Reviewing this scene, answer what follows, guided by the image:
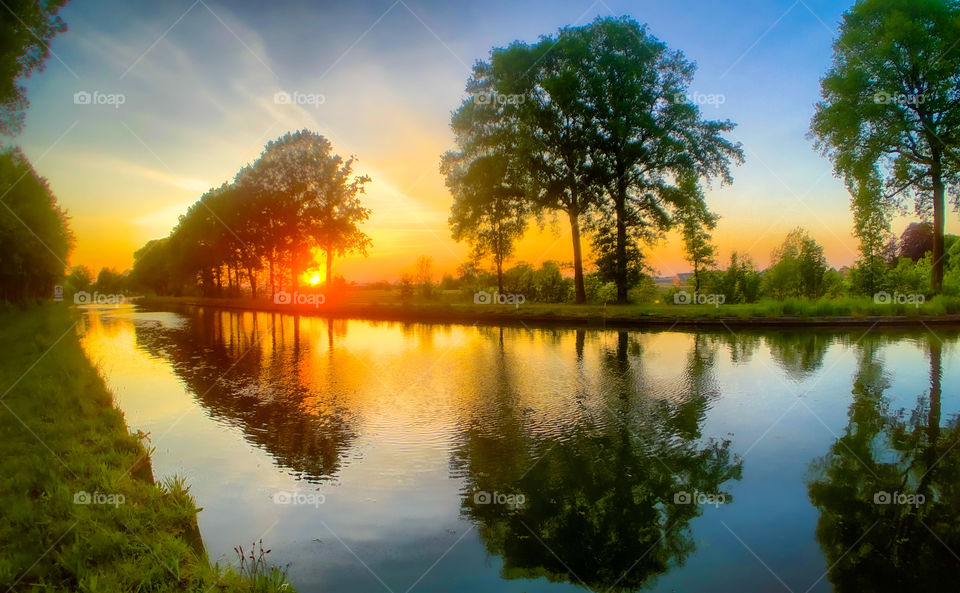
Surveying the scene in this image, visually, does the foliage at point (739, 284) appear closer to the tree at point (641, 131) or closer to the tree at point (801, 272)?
the tree at point (801, 272)

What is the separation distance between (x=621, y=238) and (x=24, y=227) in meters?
A: 39.6

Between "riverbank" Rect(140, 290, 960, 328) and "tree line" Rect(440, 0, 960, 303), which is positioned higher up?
"tree line" Rect(440, 0, 960, 303)

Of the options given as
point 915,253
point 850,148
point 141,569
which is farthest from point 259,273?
point 915,253

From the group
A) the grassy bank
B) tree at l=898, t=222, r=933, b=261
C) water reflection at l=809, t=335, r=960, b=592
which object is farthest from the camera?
tree at l=898, t=222, r=933, b=261

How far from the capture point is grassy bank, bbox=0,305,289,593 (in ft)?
11.9

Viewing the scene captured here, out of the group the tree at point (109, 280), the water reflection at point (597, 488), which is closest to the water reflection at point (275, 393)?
the water reflection at point (597, 488)

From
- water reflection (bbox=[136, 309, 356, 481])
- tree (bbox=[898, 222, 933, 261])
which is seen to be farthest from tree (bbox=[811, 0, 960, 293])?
tree (bbox=[898, 222, 933, 261])

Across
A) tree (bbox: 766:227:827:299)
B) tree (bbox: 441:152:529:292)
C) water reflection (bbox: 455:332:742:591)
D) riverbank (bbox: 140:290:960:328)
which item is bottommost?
water reflection (bbox: 455:332:742:591)

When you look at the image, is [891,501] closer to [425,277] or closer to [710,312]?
[710,312]

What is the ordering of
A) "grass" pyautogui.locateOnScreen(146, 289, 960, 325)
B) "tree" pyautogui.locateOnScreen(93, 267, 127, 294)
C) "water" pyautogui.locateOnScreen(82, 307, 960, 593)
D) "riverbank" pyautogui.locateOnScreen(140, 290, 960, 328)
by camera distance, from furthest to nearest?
"tree" pyautogui.locateOnScreen(93, 267, 127, 294) < "grass" pyautogui.locateOnScreen(146, 289, 960, 325) < "riverbank" pyautogui.locateOnScreen(140, 290, 960, 328) < "water" pyautogui.locateOnScreen(82, 307, 960, 593)

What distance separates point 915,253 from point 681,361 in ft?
217

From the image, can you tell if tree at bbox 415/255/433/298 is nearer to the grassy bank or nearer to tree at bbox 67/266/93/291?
the grassy bank

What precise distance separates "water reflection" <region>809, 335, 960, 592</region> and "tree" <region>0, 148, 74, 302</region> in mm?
33692

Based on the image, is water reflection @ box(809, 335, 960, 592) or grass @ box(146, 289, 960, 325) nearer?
water reflection @ box(809, 335, 960, 592)
